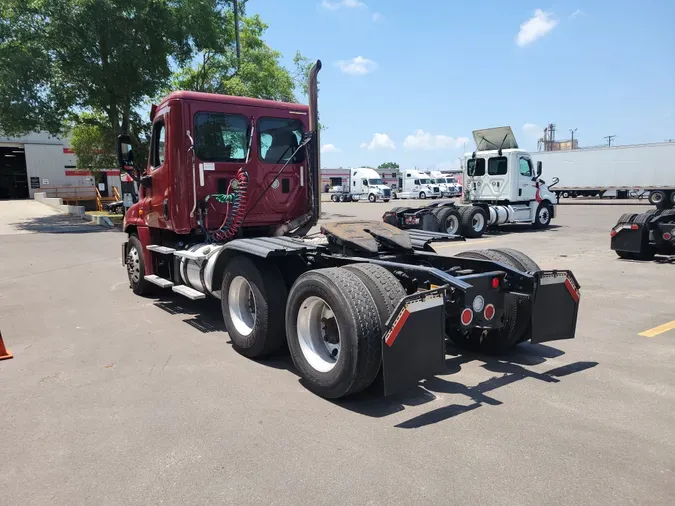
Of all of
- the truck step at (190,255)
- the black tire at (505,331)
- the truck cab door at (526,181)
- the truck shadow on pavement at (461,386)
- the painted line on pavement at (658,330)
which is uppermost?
the truck cab door at (526,181)

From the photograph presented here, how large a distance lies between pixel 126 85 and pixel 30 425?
2021 centimetres

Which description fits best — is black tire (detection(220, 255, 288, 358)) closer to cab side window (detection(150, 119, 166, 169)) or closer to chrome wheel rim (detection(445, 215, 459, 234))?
cab side window (detection(150, 119, 166, 169))

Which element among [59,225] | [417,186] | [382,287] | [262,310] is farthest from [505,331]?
[417,186]

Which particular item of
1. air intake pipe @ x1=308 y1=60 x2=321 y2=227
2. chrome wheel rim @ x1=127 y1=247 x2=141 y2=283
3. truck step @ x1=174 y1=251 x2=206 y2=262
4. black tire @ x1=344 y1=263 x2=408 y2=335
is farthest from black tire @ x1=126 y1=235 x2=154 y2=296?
black tire @ x1=344 y1=263 x2=408 y2=335

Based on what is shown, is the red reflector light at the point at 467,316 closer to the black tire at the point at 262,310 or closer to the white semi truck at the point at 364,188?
the black tire at the point at 262,310

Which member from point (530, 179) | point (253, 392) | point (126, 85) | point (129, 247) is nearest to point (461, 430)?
point (253, 392)

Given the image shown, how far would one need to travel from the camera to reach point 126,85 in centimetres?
2105

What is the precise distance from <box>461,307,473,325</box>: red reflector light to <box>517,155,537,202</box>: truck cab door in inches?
637

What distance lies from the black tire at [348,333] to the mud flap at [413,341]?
0.20 meters

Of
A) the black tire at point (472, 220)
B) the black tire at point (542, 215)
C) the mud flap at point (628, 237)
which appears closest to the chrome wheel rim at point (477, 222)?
the black tire at point (472, 220)

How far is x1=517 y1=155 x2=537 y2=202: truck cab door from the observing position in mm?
19094

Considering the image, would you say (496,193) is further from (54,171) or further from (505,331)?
(54,171)

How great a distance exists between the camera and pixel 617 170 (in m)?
35.5

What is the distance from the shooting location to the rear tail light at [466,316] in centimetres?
418
